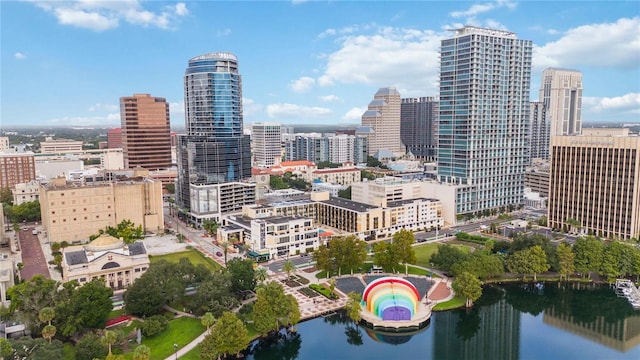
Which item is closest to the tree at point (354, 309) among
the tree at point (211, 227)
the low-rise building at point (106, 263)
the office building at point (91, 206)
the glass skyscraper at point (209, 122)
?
the low-rise building at point (106, 263)

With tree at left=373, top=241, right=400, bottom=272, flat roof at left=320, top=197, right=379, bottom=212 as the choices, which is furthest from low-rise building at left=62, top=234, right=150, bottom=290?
flat roof at left=320, top=197, right=379, bottom=212

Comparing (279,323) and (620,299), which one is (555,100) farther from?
(279,323)

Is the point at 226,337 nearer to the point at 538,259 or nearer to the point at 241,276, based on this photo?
the point at 241,276

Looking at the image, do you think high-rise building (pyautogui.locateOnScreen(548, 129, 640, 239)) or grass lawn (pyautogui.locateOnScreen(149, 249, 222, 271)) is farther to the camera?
high-rise building (pyautogui.locateOnScreen(548, 129, 640, 239))

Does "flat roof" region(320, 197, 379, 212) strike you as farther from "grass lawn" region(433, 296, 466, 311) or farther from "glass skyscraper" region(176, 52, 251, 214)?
"grass lawn" region(433, 296, 466, 311)

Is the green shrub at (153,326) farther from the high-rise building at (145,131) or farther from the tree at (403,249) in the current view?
the high-rise building at (145,131)

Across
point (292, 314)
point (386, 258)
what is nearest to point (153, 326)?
point (292, 314)
